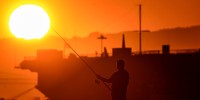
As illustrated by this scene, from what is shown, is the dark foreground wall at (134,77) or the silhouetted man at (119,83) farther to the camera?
the dark foreground wall at (134,77)

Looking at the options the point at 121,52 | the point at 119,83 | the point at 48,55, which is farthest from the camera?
the point at 48,55

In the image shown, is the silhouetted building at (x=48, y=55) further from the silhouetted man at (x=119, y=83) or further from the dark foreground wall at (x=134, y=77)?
the silhouetted man at (x=119, y=83)

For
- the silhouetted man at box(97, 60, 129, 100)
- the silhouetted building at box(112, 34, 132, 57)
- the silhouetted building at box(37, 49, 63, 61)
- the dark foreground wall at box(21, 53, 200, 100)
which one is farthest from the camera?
the silhouetted building at box(37, 49, 63, 61)


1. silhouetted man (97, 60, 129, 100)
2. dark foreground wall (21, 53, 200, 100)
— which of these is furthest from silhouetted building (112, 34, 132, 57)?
silhouetted man (97, 60, 129, 100)

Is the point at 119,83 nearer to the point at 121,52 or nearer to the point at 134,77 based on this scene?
the point at 134,77

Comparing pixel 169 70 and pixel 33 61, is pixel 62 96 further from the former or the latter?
pixel 169 70

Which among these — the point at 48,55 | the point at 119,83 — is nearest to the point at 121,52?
the point at 48,55

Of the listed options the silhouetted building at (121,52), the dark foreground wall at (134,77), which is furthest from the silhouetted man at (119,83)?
the silhouetted building at (121,52)

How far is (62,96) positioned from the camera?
84.8m

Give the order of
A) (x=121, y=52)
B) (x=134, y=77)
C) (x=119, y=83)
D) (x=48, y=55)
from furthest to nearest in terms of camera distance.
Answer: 1. (x=48, y=55)
2. (x=121, y=52)
3. (x=134, y=77)
4. (x=119, y=83)

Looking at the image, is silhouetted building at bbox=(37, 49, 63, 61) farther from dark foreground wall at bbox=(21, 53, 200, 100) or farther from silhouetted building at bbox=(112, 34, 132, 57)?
silhouetted building at bbox=(112, 34, 132, 57)

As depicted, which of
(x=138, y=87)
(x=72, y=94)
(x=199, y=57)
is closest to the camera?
(x=199, y=57)

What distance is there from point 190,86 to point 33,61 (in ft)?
90.1

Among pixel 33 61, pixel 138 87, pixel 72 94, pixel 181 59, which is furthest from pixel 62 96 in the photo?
pixel 181 59
